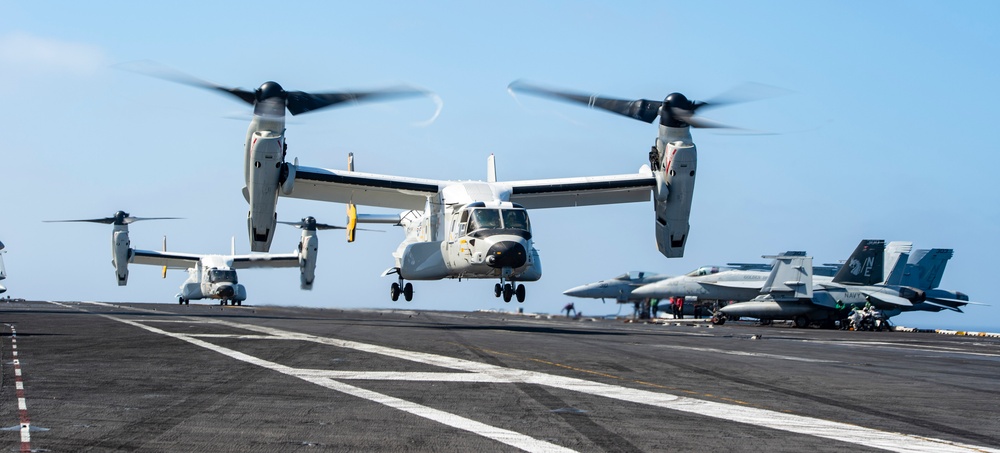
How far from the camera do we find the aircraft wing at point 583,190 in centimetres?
3472

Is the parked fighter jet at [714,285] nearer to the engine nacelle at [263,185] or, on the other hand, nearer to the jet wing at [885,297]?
the jet wing at [885,297]

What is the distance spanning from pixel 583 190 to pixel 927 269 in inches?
1574

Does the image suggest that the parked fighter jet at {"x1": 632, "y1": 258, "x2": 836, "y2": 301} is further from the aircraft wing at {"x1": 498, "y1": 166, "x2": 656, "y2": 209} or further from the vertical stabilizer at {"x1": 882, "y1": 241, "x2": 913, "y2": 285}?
the aircraft wing at {"x1": 498, "y1": 166, "x2": 656, "y2": 209}

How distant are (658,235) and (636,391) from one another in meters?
21.8

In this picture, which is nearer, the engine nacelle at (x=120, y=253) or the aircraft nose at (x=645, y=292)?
the aircraft nose at (x=645, y=292)

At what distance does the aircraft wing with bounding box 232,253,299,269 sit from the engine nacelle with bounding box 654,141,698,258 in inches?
1805

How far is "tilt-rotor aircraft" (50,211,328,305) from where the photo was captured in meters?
66.4

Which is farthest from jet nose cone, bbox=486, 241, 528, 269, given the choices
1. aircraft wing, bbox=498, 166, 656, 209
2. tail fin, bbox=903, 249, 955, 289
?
tail fin, bbox=903, 249, 955, 289

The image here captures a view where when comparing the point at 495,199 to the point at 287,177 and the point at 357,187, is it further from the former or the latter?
the point at 287,177

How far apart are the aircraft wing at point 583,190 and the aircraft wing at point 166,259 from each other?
150ft

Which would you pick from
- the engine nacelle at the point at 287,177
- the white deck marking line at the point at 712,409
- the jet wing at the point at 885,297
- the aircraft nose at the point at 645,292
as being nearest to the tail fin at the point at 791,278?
the jet wing at the point at 885,297

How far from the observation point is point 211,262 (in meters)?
74.0

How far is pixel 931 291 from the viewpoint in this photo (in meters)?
65.2

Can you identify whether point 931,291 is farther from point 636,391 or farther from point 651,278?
point 636,391
